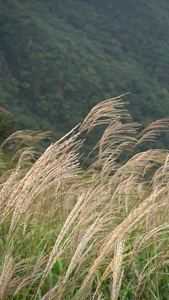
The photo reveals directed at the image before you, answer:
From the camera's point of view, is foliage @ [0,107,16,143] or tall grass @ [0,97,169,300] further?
foliage @ [0,107,16,143]

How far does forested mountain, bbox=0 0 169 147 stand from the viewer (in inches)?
2403

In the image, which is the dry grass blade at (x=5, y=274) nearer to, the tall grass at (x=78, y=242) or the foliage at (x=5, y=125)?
the tall grass at (x=78, y=242)

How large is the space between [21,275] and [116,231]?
823mm

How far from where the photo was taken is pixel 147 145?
149ft

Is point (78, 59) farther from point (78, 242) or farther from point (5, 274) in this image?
point (5, 274)

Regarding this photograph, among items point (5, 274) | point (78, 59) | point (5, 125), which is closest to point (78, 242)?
point (5, 274)

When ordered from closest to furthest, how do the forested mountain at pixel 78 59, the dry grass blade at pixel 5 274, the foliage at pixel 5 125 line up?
the dry grass blade at pixel 5 274, the foliage at pixel 5 125, the forested mountain at pixel 78 59

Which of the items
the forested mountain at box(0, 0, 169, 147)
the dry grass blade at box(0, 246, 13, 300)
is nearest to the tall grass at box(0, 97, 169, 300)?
the dry grass blade at box(0, 246, 13, 300)

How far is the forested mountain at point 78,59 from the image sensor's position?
61031mm

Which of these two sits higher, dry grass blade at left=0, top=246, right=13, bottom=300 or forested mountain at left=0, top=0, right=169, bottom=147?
dry grass blade at left=0, top=246, right=13, bottom=300

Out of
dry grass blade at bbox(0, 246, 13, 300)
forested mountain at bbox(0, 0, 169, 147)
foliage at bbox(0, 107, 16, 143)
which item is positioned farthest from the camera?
forested mountain at bbox(0, 0, 169, 147)

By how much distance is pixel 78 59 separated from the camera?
73.1 m

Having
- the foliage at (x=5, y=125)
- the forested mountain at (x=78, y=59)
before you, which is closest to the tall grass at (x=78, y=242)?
the foliage at (x=5, y=125)

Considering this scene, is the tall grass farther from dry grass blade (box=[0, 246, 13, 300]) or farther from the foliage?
the foliage
